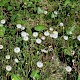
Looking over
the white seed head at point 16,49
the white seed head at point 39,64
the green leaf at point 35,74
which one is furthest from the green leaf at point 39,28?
the green leaf at point 35,74

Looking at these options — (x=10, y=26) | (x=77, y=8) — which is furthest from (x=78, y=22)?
(x=10, y=26)

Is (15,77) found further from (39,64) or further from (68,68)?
(68,68)

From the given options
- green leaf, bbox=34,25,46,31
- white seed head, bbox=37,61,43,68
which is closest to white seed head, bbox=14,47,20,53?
white seed head, bbox=37,61,43,68

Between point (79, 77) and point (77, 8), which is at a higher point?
point (77, 8)

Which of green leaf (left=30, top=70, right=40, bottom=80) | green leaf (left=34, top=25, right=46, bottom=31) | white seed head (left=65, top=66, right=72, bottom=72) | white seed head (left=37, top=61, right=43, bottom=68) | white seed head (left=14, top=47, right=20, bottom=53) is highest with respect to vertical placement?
green leaf (left=34, top=25, right=46, bottom=31)

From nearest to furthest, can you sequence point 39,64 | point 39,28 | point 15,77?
point 15,77, point 39,64, point 39,28

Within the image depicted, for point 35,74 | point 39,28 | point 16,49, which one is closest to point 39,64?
point 35,74

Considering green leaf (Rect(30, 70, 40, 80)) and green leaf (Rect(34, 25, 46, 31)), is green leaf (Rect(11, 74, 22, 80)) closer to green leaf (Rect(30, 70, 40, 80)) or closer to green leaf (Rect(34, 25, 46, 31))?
green leaf (Rect(30, 70, 40, 80))

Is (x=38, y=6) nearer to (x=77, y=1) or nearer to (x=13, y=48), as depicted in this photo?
(x=77, y=1)

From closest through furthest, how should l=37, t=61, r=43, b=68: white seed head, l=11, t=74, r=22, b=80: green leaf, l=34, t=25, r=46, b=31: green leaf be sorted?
l=11, t=74, r=22, b=80: green leaf, l=37, t=61, r=43, b=68: white seed head, l=34, t=25, r=46, b=31: green leaf

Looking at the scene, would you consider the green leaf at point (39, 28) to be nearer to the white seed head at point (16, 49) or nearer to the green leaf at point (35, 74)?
the white seed head at point (16, 49)

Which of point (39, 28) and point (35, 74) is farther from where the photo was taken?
point (39, 28)
